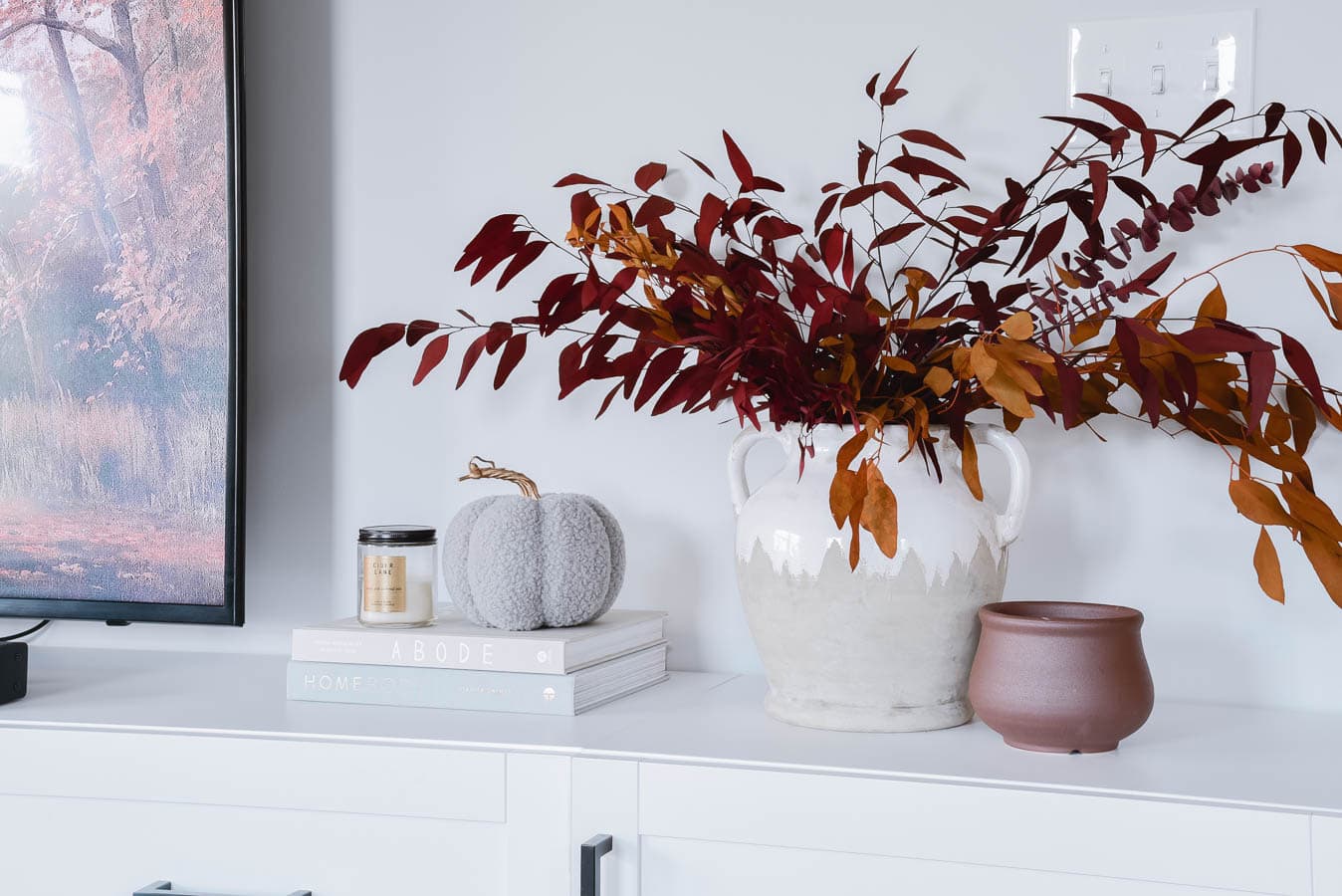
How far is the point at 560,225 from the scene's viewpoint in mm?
1357

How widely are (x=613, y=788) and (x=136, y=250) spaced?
0.82 meters

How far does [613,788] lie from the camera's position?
92 centimetres

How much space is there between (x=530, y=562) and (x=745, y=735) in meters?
0.25

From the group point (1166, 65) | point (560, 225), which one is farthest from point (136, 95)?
point (1166, 65)

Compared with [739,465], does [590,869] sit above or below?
below

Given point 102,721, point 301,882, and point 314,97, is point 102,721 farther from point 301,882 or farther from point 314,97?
point 314,97

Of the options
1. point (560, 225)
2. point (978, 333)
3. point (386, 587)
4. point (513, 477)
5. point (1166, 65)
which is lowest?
point (386, 587)

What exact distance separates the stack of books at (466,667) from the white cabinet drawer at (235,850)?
0.14 m

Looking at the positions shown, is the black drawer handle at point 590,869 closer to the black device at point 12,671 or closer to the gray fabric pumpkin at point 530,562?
the gray fabric pumpkin at point 530,562

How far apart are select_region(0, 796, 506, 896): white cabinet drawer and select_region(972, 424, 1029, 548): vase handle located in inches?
18.2

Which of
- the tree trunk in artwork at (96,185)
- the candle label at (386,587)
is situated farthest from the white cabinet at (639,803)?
the tree trunk in artwork at (96,185)

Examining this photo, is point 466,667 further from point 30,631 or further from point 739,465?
point 30,631

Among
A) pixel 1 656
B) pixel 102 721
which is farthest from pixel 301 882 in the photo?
pixel 1 656

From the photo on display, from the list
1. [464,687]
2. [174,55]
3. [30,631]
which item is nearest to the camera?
[464,687]
